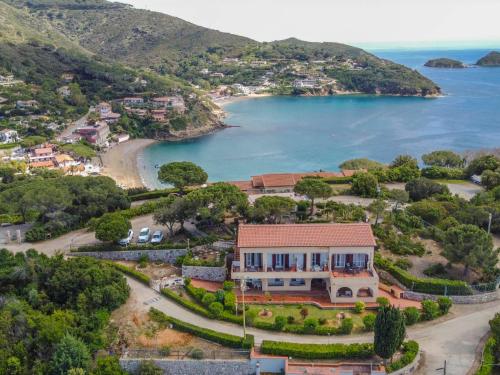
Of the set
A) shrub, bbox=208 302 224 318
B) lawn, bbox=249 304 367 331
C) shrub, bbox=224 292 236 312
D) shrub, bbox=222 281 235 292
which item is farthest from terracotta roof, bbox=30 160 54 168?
lawn, bbox=249 304 367 331

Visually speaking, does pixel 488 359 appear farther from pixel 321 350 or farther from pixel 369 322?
pixel 321 350

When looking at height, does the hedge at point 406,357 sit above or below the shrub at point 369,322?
below

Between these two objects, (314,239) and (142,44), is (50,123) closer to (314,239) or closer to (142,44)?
(314,239)

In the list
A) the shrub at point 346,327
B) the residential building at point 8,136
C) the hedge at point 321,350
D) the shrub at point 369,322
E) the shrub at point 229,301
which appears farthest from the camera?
the residential building at point 8,136

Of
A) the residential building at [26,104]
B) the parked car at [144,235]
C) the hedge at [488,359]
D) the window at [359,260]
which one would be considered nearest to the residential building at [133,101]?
the residential building at [26,104]

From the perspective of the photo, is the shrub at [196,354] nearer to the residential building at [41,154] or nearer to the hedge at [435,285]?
the hedge at [435,285]

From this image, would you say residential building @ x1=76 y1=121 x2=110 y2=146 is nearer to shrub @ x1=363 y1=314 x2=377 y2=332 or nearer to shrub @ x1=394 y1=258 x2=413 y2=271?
shrub @ x1=394 y1=258 x2=413 y2=271
